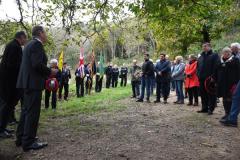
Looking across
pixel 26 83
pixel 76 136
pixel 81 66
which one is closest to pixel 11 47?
pixel 26 83

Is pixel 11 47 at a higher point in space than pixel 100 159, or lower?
higher

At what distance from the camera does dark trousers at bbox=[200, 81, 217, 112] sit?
36.6 ft

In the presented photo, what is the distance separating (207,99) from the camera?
1162 centimetres

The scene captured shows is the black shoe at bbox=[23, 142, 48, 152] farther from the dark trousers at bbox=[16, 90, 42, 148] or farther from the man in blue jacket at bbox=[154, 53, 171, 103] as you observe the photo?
the man in blue jacket at bbox=[154, 53, 171, 103]

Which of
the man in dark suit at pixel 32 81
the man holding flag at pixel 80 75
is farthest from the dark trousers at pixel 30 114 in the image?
the man holding flag at pixel 80 75

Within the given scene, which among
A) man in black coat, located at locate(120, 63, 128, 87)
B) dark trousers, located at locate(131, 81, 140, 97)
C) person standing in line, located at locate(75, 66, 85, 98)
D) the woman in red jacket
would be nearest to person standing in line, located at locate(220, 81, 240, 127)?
the woman in red jacket

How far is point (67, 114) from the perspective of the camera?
12.2m

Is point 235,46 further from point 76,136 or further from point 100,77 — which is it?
point 100,77

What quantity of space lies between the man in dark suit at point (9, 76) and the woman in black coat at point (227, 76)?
5114 mm

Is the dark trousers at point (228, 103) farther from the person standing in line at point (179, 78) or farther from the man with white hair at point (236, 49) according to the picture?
the person standing in line at point (179, 78)

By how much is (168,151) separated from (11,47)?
12.9ft

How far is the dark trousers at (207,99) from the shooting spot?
1115 cm

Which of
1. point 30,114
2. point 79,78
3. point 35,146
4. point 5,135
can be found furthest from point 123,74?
point 30,114

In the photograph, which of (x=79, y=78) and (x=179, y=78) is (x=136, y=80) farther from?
(x=79, y=78)
